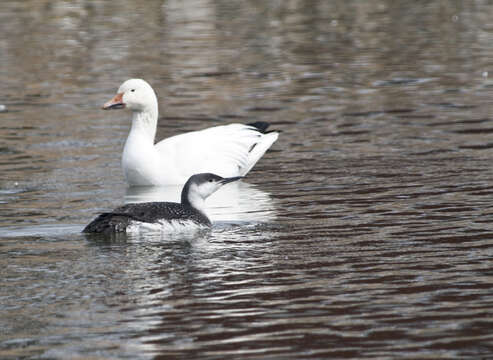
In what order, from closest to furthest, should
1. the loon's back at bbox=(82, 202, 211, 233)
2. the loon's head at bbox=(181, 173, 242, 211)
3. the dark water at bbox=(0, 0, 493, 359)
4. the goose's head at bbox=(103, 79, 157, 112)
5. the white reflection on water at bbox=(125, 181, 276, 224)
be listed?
the dark water at bbox=(0, 0, 493, 359), the loon's back at bbox=(82, 202, 211, 233), the loon's head at bbox=(181, 173, 242, 211), the white reflection on water at bbox=(125, 181, 276, 224), the goose's head at bbox=(103, 79, 157, 112)

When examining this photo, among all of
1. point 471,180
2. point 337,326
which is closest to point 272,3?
point 471,180

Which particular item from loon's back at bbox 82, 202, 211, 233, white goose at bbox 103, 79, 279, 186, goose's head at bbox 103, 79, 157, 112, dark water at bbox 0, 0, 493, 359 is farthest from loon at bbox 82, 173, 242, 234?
goose's head at bbox 103, 79, 157, 112

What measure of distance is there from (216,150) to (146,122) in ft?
3.44

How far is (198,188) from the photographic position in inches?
448

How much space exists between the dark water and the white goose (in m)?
0.25

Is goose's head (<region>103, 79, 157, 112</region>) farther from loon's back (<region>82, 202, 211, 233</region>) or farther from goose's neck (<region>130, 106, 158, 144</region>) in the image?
loon's back (<region>82, 202, 211, 233</region>)

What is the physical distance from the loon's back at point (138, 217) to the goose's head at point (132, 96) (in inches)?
144

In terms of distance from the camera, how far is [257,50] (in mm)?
27719

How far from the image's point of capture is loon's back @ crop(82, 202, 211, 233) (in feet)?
34.4

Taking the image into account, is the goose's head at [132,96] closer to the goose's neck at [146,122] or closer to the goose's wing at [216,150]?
the goose's neck at [146,122]

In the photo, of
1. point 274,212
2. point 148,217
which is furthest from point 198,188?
point 148,217

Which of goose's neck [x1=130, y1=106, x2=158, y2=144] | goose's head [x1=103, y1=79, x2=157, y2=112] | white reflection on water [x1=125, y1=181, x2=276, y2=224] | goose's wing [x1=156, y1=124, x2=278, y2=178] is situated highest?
goose's head [x1=103, y1=79, x2=157, y2=112]

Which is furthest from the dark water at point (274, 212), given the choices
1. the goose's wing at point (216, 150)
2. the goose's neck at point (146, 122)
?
the goose's neck at point (146, 122)

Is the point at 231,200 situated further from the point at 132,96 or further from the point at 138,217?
the point at 138,217
